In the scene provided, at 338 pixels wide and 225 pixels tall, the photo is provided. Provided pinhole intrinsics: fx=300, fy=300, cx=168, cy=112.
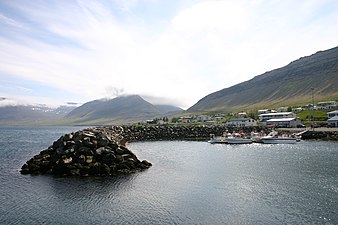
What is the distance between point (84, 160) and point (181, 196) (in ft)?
69.4

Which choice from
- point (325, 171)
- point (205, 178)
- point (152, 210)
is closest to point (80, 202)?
point (152, 210)

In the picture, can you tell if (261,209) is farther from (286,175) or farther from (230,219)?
(286,175)

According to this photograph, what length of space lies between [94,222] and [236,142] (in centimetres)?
7734

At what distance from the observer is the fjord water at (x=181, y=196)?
2842 centimetres

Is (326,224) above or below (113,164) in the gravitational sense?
below

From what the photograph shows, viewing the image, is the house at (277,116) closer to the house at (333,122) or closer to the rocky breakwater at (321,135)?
the house at (333,122)

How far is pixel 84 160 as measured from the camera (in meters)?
49.5

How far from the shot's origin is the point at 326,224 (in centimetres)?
2622

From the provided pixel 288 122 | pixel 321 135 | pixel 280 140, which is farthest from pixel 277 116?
pixel 280 140

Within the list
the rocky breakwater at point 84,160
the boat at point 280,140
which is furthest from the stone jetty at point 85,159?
the boat at point 280,140

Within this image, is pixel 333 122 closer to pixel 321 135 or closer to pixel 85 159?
pixel 321 135

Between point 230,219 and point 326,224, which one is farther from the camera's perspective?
point 230,219

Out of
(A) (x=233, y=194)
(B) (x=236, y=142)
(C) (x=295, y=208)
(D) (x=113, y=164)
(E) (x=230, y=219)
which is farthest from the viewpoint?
(B) (x=236, y=142)

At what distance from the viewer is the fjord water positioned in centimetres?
2842
